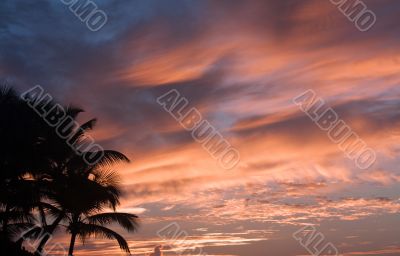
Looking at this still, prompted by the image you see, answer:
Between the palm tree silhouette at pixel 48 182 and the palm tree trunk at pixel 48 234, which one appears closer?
the palm tree silhouette at pixel 48 182

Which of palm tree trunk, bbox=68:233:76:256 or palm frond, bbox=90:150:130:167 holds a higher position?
palm frond, bbox=90:150:130:167

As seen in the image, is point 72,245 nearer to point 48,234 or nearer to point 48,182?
point 48,234

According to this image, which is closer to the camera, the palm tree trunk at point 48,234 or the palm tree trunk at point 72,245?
the palm tree trunk at point 48,234

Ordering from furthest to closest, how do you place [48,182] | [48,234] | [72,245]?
[72,245] < [48,234] < [48,182]

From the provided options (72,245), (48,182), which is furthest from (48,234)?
(48,182)

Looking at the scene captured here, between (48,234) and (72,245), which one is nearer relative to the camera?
(48,234)

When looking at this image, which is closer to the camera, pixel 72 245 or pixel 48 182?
pixel 48 182

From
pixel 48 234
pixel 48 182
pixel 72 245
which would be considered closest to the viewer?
pixel 48 182

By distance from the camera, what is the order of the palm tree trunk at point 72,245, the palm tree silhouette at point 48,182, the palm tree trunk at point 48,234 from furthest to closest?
the palm tree trunk at point 72,245, the palm tree trunk at point 48,234, the palm tree silhouette at point 48,182

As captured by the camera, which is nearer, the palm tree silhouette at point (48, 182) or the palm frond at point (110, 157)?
the palm tree silhouette at point (48, 182)

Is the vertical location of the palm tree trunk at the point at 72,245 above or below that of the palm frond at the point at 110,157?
below

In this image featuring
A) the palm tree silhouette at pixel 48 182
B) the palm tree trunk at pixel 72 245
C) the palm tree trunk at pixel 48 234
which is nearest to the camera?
the palm tree silhouette at pixel 48 182

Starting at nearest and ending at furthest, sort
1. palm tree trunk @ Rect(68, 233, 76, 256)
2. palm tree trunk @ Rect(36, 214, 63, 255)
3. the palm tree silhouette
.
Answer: the palm tree silhouette, palm tree trunk @ Rect(36, 214, 63, 255), palm tree trunk @ Rect(68, 233, 76, 256)

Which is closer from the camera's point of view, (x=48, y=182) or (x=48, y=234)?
(x=48, y=182)
